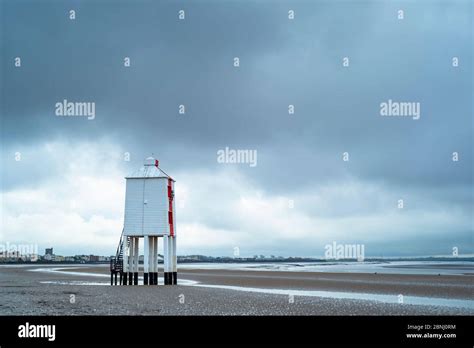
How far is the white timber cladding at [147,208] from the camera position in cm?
3634

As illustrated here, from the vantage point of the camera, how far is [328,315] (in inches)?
791

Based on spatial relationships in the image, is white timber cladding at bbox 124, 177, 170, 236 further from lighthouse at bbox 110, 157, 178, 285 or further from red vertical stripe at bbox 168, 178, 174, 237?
red vertical stripe at bbox 168, 178, 174, 237

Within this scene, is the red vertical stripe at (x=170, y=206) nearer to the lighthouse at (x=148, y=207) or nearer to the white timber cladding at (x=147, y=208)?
the lighthouse at (x=148, y=207)

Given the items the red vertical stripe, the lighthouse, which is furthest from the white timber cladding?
the red vertical stripe

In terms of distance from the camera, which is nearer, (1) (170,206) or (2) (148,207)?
(2) (148,207)

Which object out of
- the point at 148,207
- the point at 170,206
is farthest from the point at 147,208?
the point at 170,206

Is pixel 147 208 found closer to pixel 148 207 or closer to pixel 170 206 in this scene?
pixel 148 207

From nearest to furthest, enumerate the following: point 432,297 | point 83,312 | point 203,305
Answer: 1. point 83,312
2. point 203,305
3. point 432,297

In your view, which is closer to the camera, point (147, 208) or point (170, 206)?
point (147, 208)

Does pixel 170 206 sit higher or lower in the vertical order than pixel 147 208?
higher

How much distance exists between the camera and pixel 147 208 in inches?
1437
